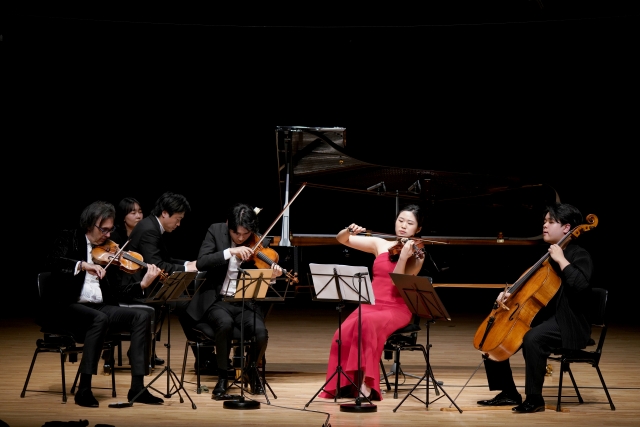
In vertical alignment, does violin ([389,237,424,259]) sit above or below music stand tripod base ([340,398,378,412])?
above

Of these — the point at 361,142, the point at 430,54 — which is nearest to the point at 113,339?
the point at 361,142

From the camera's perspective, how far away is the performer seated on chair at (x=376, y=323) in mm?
4566

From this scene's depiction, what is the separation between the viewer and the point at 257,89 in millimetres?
9023

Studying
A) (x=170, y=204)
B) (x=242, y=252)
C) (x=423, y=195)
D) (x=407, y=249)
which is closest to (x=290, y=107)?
(x=423, y=195)

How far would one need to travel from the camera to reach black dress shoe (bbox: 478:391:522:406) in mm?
4391

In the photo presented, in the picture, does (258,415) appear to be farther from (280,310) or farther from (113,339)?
(280,310)

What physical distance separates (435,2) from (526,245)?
3327 millimetres

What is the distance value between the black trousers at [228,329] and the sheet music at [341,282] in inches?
20.9

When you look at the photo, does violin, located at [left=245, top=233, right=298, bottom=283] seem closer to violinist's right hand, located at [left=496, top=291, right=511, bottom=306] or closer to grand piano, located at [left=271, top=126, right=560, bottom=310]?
grand piano, located at [left=271, top=126, right=560, bottom=310]

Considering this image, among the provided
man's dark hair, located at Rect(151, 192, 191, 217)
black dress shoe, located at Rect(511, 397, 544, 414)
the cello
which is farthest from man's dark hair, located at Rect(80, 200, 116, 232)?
black dress shoe, located at Rect(511, 397, 544, 414)

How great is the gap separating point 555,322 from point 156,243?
254 centimetres

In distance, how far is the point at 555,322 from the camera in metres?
4.36

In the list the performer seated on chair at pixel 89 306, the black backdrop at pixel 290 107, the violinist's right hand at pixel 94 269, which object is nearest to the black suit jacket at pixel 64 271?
the performer seated on chair at pixel 89 306

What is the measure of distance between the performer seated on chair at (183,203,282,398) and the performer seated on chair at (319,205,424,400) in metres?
0.50
